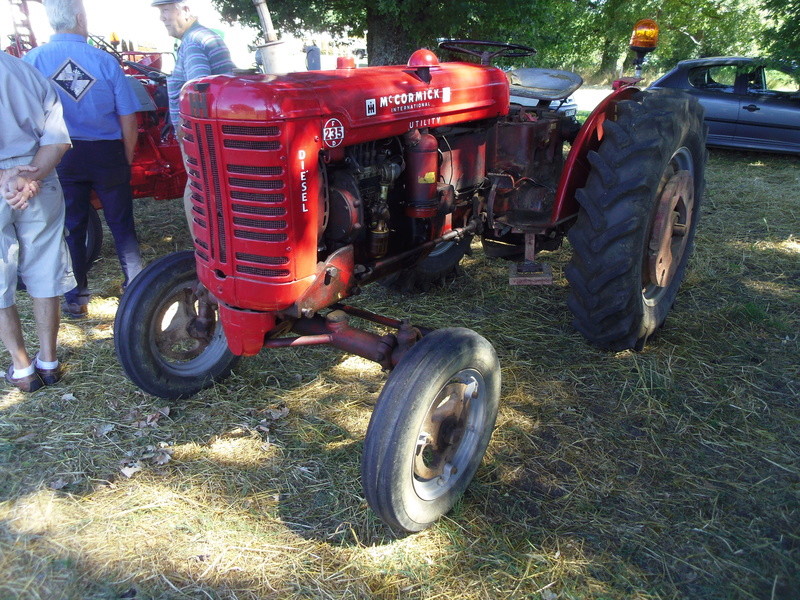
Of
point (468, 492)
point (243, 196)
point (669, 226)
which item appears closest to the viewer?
point (243, 196)

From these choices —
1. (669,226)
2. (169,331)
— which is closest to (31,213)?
(169,331)

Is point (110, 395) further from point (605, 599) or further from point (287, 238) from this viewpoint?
point (605, 599)

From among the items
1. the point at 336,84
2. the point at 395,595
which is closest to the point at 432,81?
the point at 336,84

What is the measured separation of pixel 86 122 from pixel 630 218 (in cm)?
319

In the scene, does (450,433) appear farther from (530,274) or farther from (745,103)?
(745,103)

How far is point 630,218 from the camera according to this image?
2986mm

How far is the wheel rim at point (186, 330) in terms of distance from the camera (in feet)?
9.60

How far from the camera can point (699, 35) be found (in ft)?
51.3

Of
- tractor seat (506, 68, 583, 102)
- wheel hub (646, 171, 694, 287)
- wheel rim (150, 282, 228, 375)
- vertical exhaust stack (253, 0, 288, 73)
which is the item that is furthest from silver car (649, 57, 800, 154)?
wheel rim (150, 282, 228, 375)

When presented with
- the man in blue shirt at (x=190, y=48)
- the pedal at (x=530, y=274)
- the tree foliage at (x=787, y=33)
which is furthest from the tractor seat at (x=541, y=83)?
the tree foliage at (x=787, y=33)

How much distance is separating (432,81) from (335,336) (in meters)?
1.24

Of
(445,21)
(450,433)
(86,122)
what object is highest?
(445,21)

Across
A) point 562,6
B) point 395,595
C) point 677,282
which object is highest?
point 562,6

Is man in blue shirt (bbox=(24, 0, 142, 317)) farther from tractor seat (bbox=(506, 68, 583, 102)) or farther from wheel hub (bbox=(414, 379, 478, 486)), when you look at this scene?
wheel hub (bbox=(414, 379, 478, 486))
